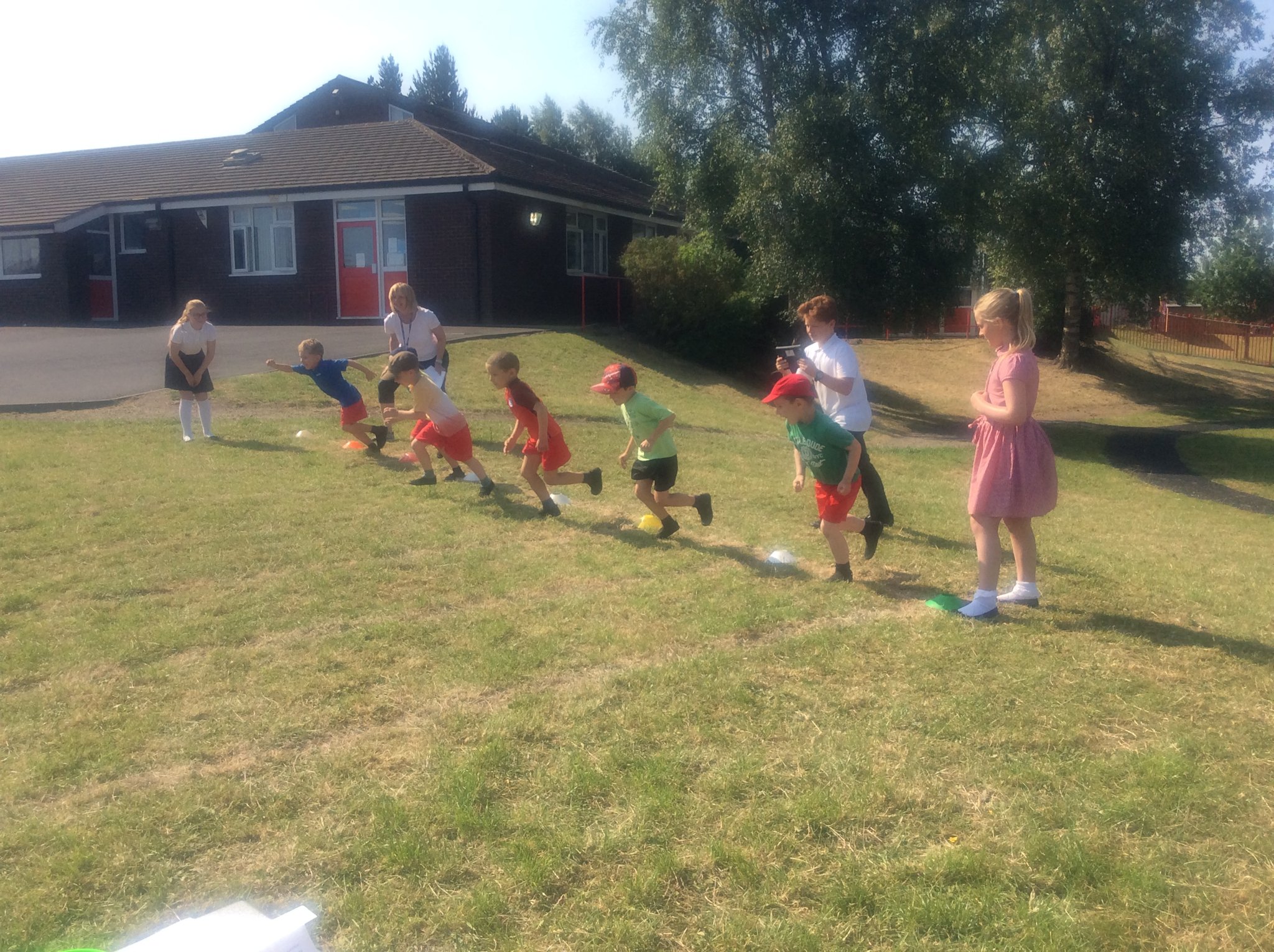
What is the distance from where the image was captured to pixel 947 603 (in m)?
5.76

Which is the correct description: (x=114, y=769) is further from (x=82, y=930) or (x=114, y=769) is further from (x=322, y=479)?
(x=322, y=479)

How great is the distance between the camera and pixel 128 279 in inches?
1080

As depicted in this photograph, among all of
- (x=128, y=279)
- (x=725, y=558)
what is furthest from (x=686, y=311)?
(x=725, y=558)

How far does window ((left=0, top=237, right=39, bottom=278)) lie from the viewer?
91.1ft

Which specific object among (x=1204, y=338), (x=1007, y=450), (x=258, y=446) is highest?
(x=1204, y=338)

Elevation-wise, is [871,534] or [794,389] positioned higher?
[794,389]

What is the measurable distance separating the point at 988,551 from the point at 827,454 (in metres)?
1.13

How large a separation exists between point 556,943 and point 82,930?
1297 millimetres

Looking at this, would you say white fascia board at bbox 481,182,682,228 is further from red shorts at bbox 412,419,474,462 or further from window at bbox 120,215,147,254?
red shorts at bbox 412,419,474,462

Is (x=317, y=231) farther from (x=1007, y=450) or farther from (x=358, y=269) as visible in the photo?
(x=1007, y=450)

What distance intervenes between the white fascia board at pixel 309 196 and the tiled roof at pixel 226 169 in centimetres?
18

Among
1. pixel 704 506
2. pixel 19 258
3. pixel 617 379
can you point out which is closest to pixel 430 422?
pixel 617 379

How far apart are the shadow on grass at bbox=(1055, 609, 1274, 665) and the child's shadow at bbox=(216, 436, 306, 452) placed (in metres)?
7.85

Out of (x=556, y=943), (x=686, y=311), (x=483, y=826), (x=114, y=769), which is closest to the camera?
(x=556, y=943)
